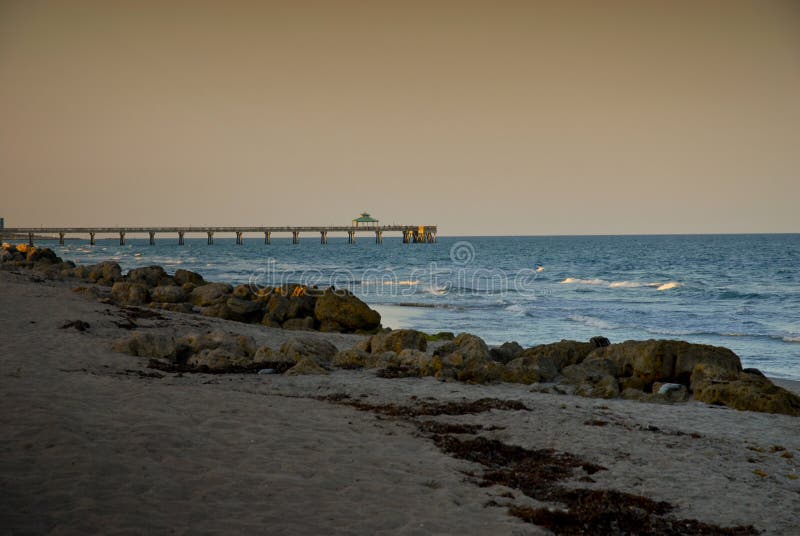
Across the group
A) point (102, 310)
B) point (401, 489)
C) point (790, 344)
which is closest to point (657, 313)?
point (790, 344)

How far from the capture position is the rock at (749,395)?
11.2 metres

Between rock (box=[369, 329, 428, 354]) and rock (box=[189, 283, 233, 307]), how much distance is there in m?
11.2

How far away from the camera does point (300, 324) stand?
22891 millimetres

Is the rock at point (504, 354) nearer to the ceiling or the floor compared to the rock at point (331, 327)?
nearer to the ceiling

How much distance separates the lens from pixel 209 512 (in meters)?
5.42

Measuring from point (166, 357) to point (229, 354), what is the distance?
135cm

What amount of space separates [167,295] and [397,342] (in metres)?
13.2

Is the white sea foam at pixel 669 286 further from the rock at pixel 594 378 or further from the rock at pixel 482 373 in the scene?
the rock at pixel 482 373

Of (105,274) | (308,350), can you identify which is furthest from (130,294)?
(308,350)

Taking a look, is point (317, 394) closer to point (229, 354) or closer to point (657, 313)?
point (229, 354)

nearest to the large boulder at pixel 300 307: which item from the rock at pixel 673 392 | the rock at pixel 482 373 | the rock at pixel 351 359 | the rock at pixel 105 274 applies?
the rock at pixel 351 359

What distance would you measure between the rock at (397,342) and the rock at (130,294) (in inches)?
481

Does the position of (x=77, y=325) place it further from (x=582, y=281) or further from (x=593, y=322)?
(x=582, y=281)

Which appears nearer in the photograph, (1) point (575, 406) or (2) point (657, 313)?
(1) point (575, 406)
